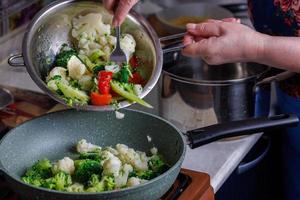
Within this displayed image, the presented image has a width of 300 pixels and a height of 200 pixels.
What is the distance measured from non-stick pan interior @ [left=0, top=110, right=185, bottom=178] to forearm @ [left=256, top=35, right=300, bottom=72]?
0.89 feet

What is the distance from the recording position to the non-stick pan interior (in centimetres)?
127

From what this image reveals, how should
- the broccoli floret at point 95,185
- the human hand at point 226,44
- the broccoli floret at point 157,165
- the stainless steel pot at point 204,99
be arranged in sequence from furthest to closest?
1. the stainless steel pot at point 204,99
2. the human hand at point 226,44
3. the broccoli floret at point 157,165
4. the broccoli floret at point 95,185

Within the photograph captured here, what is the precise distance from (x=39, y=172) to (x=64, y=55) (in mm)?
234

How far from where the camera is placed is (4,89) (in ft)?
5.48

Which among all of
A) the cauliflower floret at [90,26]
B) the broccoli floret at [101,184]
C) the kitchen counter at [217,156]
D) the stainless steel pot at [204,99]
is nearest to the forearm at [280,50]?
the stainless steel pot at [204,99]

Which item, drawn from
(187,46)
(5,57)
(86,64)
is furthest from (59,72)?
(5,57)

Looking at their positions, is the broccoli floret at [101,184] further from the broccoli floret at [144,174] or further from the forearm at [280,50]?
the forearm at [280,50]

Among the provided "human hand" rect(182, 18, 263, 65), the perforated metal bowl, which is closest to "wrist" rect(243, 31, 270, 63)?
"human hand" rect(182, 18, 263, 65)

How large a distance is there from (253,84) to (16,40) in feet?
2.68

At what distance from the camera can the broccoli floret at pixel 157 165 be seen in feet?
4.09

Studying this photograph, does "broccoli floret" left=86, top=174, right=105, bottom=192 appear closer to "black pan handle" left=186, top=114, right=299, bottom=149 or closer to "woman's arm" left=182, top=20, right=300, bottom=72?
"black pan handle" left=186, top=114, right=299, bottom=149

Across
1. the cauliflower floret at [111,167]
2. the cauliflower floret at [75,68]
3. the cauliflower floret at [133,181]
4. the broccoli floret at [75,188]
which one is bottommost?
the broccoli floret at [75,188]

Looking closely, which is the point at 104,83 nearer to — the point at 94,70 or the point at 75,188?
the point at 94,70

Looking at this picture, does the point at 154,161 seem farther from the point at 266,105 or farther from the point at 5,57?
the point at 5,57
